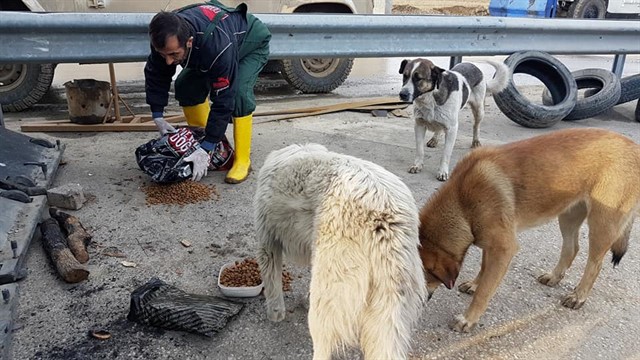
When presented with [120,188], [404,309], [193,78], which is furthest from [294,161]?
[193,78]

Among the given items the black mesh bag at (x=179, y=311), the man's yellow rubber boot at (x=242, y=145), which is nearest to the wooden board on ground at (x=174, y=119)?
the man's yellow rubber boot at (x=242, y=145)

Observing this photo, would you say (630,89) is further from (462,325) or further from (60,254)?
(60,254)

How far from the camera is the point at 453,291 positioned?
3.17 m

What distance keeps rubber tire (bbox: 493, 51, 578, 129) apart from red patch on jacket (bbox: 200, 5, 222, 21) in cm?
389

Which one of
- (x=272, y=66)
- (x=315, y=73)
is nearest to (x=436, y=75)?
(x=315, y=73)

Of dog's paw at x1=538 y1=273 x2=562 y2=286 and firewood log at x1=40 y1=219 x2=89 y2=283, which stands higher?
firewood log at x1=40 y1=219 x2=89 y2=283

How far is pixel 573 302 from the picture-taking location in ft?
10.0

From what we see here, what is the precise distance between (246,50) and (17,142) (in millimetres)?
2277

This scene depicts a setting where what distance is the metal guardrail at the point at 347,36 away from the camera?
4.58m

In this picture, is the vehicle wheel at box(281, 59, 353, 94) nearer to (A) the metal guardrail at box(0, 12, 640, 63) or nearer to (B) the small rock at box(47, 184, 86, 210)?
(A) the metal guardrail at box(0, 12, 640, 63)

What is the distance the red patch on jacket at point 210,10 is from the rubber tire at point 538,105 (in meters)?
3.89

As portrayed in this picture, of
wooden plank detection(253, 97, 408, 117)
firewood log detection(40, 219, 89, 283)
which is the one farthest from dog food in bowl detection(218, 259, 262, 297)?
wooden plank detection(253, 97, 408, 117)

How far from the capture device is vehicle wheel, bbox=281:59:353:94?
7992 mm

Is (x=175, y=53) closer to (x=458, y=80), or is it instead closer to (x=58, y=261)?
(x=58, y=261)
